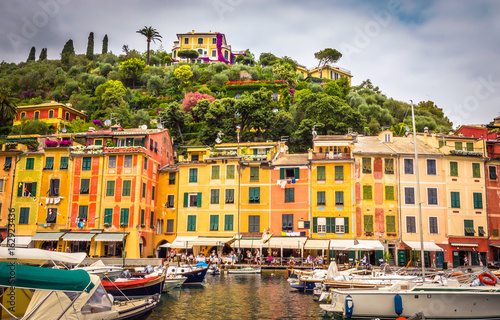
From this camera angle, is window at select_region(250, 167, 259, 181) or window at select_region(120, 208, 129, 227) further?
window at select_region(250, 167, 259, 181)

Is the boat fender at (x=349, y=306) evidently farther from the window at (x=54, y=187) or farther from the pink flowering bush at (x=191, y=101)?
the pink flowering bush at (x=191, y=101)

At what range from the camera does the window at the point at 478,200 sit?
48362 mm

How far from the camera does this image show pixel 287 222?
49.8 meters

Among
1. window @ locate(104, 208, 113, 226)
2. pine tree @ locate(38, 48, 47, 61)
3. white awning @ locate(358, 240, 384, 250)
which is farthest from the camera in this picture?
pine tree @ locate(38, 48, 47, 61)

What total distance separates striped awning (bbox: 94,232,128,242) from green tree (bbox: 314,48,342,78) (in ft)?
266

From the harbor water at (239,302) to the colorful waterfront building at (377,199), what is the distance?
12.9 meters

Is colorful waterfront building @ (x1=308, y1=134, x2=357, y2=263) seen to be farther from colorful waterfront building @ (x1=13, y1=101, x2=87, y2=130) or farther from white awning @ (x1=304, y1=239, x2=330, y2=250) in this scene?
colorful waterfront building @ (x1=13, y1=101, x2=87, y2=130)

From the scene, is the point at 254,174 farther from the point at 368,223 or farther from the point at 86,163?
the point at 86,163

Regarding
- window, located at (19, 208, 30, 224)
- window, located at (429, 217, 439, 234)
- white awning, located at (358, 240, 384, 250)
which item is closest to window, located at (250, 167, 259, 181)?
white awning, located at (358, 240, 384, 250)

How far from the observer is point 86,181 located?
50.8 metres

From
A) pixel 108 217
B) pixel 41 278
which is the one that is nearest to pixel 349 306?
pixel 41 278

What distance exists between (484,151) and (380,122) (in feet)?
108

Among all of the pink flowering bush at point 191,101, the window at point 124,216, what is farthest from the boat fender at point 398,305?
the pink flowering bush at point 191,101

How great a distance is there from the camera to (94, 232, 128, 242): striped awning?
47.5 m
